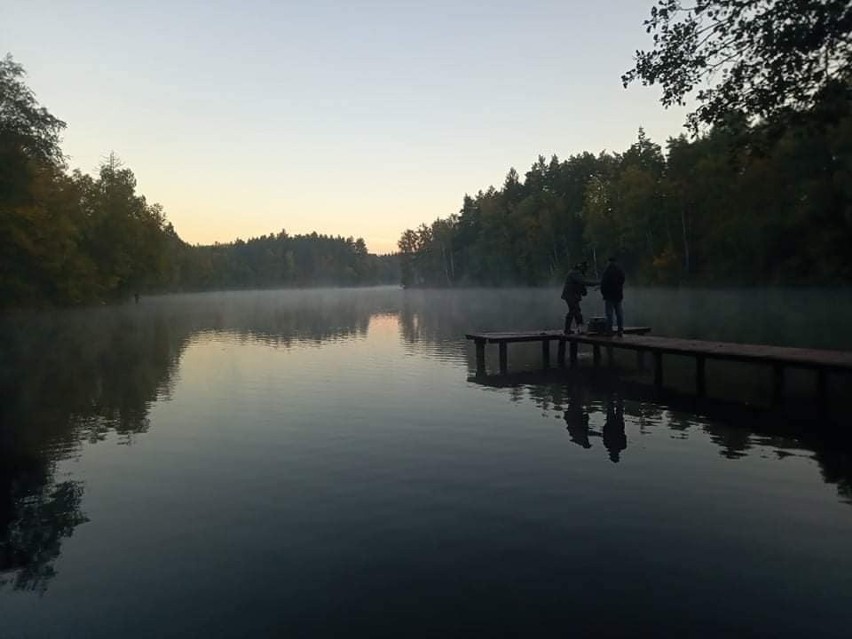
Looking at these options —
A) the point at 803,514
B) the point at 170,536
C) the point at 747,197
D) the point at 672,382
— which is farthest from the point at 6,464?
the point at 747,197

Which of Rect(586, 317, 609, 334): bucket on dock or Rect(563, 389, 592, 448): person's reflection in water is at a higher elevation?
Rect(586, 317, 609, 334): bucket on dock

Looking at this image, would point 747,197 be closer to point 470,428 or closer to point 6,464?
point 470,428

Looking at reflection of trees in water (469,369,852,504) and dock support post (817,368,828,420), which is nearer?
reflection of trees in water (469,369,852,504)

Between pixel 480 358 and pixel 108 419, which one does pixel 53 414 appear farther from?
pixel 480 358

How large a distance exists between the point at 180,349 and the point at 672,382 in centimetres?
2363

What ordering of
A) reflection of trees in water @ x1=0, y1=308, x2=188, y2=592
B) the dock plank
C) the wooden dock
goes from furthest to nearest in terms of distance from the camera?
1. the dock plank
2. the wooden dock
3. reflection of trees in water @ x1=0, y1=308, x2=188, y2=592

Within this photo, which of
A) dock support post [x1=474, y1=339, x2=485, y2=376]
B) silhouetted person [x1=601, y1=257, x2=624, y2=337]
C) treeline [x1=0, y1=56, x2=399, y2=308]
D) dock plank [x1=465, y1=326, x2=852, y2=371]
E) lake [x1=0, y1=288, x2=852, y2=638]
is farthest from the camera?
treeline [x1=0, y1=56, x2=399, y2=308]

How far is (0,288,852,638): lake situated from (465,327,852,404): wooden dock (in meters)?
0.81

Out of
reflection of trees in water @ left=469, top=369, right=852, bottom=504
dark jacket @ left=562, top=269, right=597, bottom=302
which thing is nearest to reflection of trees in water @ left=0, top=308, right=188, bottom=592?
reflection of trees in water @ left=469, top=369, right=852, bottom=504

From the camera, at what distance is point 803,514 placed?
8.31 meters

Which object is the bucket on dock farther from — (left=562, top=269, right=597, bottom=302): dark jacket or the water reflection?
the water reflection

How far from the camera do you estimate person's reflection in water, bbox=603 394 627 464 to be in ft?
38.6

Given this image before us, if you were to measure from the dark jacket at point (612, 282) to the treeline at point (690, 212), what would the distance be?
500 cm

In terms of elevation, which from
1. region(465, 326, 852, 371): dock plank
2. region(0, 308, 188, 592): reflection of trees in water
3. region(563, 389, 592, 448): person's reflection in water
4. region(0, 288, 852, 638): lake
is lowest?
region(563, 389, 592, 448): person's reflection in water
